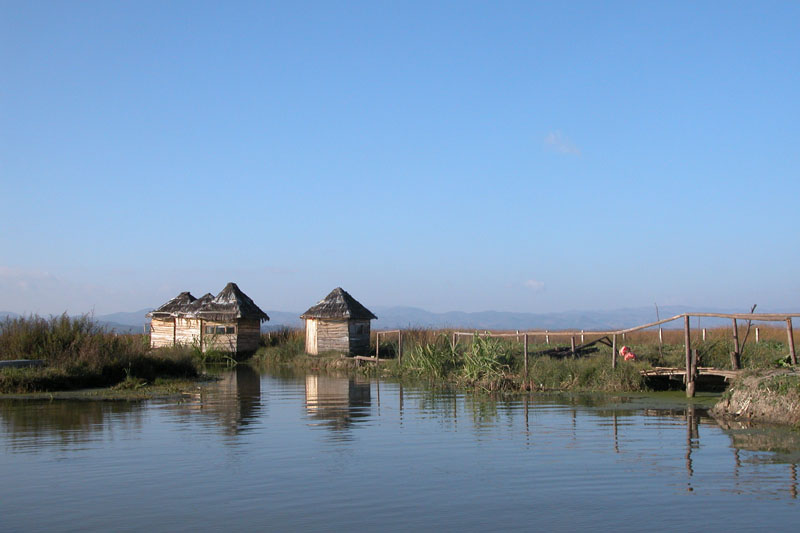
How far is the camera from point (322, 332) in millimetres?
38719

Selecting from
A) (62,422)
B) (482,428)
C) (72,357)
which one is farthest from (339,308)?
→ (482,428)

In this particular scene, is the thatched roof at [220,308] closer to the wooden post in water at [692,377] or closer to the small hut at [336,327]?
the small hut at [336,327]

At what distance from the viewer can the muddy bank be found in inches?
590

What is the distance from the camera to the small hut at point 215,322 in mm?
41156

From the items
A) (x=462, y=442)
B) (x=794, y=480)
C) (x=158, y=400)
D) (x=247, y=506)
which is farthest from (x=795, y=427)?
(x=158, y=400)

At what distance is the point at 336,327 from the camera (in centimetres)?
3862

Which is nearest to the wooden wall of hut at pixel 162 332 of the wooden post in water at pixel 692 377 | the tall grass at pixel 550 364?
the tall grass at pixel 550 364

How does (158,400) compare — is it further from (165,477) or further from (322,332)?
(322,332)

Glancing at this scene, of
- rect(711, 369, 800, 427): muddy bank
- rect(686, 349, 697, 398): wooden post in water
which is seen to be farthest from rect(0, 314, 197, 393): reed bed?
rect(711, 369, 800, 427): muddy bank

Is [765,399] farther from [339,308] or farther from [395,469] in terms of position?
[339,308]

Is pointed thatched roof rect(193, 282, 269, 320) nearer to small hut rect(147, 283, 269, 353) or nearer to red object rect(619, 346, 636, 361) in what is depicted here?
small hut rect(147, 283, 269, 353)

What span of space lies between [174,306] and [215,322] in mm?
4127

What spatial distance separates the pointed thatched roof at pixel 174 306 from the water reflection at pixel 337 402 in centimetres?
1587

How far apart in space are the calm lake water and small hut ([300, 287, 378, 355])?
19.5m
